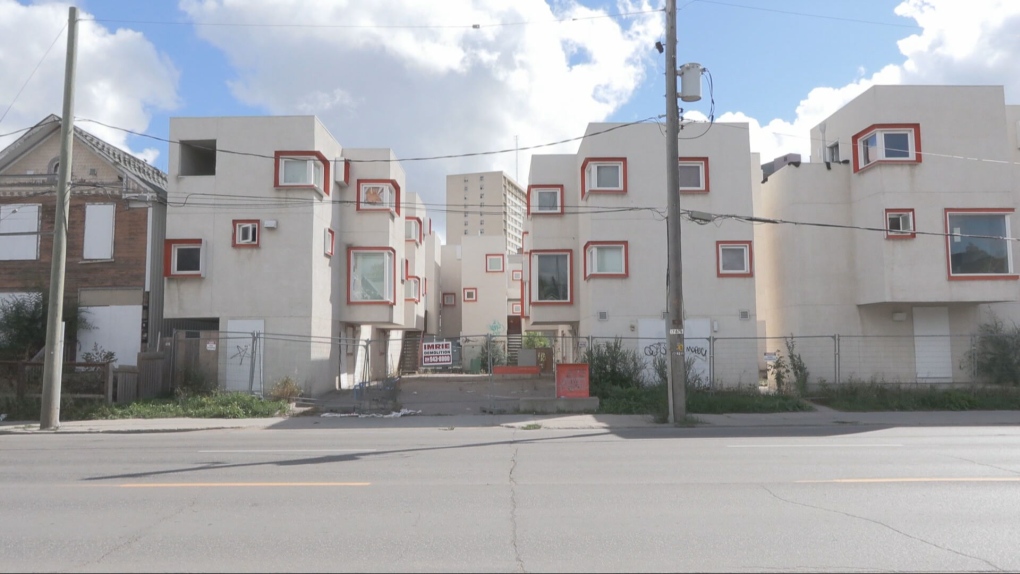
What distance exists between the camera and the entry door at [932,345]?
24203 millimetres

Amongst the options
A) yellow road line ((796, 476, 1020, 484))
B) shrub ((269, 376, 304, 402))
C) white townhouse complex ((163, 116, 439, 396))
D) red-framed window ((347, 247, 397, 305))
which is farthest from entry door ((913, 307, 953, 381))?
shrub ((269, 376, 304, 402))

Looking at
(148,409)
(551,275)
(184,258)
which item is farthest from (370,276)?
(148,409)

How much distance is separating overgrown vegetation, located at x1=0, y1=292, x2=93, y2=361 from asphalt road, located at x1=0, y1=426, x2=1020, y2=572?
1042cm

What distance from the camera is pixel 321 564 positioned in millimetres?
6012

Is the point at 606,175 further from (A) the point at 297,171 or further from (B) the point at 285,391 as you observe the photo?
(B) the point at 285,391

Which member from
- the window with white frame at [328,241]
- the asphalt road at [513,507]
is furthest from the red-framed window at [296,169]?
the asphalt road at [513,507]

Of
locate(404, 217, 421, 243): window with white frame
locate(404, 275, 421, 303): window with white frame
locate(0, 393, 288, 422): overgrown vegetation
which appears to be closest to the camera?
locate(0, 393, 288, 422): overgrown vegetation

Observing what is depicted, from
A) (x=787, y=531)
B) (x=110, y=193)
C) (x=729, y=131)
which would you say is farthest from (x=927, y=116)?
(x=110, y=193)

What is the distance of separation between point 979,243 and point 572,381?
13468 mm

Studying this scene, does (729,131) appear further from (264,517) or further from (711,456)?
(264,517)

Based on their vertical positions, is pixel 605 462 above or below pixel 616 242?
below

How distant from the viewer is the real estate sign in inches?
821

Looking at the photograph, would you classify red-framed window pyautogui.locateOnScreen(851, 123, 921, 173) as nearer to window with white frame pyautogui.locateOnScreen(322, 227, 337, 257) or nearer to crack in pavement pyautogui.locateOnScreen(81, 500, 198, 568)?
window with white frame pyautogui.locateOnScreen(322, 227, 337, 257)

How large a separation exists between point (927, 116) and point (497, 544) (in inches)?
884
